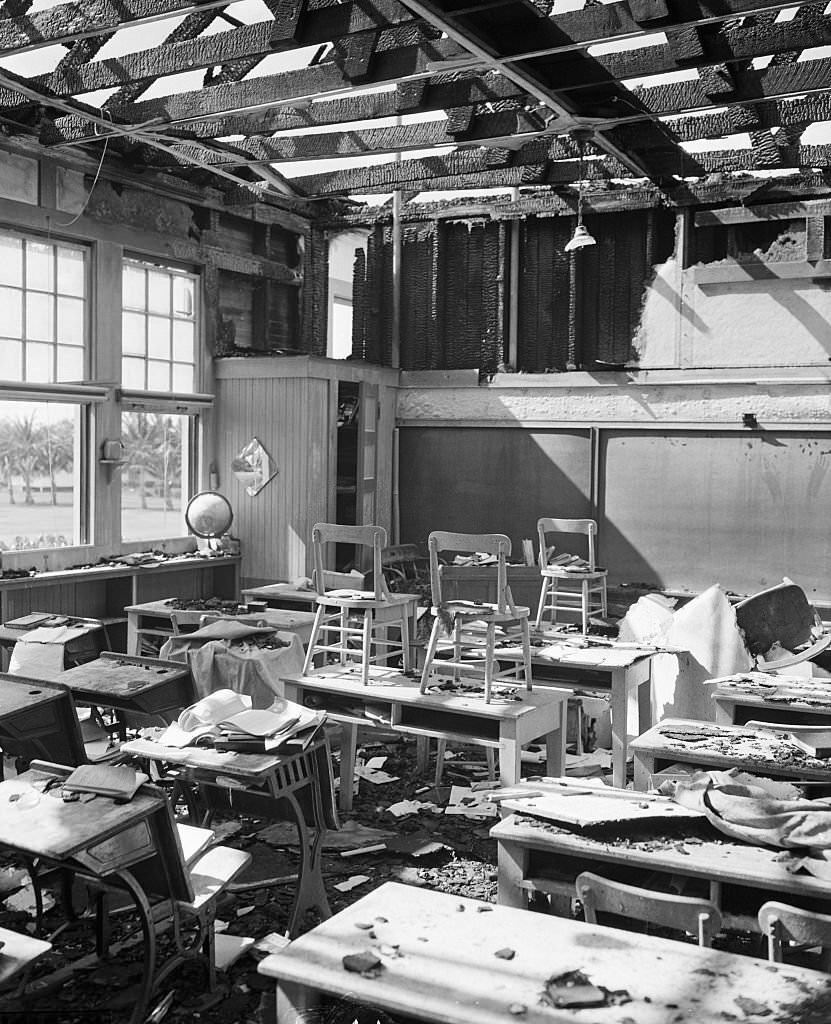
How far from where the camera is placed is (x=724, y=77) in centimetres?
732

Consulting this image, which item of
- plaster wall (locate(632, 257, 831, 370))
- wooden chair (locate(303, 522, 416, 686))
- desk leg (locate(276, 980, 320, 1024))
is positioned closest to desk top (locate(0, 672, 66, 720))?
wooden chair (locate(303, 522, 416, 686))

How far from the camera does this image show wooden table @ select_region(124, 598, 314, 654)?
7.33 meters

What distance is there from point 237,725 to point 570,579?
5.23 metres

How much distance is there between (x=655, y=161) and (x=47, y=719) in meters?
7.30

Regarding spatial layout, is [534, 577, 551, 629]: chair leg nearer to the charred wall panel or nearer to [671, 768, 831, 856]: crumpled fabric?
the charred wall panel

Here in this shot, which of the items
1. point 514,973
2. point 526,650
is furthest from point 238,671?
point 514,973

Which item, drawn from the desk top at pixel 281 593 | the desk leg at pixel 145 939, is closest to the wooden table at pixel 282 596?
the desk top at pixel 281 593

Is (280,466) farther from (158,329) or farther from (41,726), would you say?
(41,726)

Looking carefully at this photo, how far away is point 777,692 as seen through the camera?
553 centimetres

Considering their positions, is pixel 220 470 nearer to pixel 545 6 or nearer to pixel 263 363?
pixel 263 363

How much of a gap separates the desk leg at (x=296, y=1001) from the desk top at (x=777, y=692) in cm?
334

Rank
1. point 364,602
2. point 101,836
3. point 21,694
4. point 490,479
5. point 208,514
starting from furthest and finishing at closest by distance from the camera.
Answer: point 490,479 → point 208,514 → point 364,602 → point 21,694 → point 101,836

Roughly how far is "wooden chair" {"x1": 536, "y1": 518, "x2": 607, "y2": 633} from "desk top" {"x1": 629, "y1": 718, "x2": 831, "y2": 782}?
3069mm

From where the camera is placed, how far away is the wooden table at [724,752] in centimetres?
425
